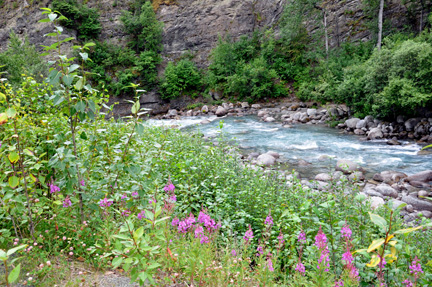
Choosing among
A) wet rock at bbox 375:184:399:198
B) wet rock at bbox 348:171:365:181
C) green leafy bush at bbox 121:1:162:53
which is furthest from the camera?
green leafy bush at bbox 121:1:162:53

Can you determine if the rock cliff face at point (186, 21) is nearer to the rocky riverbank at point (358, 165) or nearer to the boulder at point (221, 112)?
the rocky riverbank at point (358, 165)

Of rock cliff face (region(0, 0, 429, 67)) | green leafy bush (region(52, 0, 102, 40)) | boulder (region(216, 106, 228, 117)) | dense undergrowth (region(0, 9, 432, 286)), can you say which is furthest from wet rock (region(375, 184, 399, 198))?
green leafy bush (region(52, 0, 102, 40))

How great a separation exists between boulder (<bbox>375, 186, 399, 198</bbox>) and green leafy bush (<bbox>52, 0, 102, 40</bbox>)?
116 feet

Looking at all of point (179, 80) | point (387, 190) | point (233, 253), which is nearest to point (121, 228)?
point (233, 253)

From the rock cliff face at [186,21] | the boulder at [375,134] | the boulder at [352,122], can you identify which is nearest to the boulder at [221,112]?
the boulder at [352,122]

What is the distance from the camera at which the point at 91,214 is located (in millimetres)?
2555

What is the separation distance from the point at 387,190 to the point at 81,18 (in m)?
37.9

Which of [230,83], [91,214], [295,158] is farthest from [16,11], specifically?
[91,214]

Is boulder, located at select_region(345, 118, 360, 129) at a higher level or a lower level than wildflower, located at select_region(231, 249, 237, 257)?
lower

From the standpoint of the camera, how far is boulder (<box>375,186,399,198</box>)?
6.75 metres

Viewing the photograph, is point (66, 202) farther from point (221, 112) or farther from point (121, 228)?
point (221, 112)

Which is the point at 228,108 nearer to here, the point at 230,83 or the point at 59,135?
the point at 230,83

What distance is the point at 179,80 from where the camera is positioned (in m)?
29.5

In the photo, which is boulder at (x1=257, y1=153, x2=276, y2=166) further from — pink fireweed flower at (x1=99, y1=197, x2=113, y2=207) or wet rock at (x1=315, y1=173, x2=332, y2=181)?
pink fireweed flower at (x1=99, y1=197, x2=113, y2=207)
